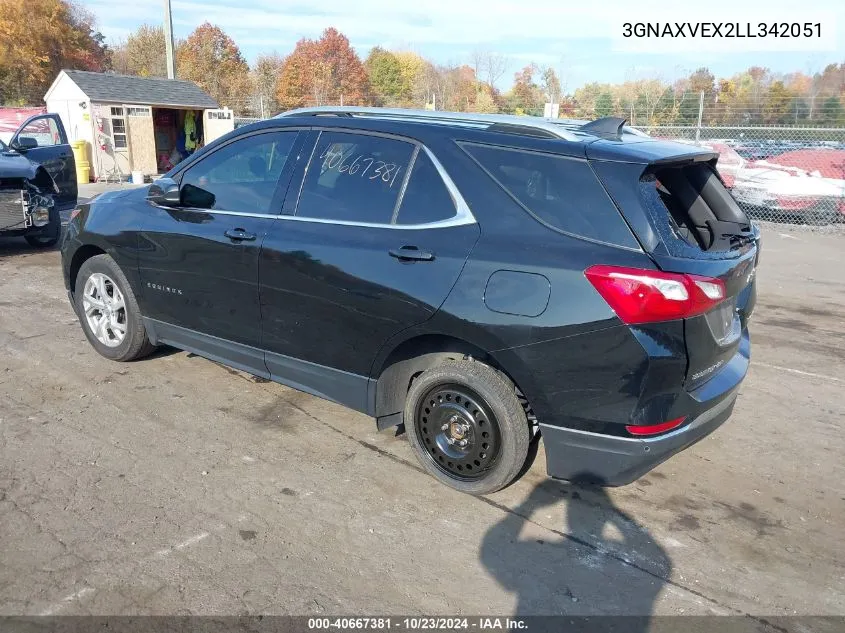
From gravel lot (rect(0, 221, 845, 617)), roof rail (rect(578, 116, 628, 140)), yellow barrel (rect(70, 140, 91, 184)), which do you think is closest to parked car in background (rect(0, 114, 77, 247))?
gravel lot (rect(0, 221, 845, 617))

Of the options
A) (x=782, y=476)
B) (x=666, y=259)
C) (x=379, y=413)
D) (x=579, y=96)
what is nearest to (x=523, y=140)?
(x=666, y=259)

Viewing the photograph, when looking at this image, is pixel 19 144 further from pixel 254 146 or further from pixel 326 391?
pixel 326 391

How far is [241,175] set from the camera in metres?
4.37

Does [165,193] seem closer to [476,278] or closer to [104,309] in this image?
[104,309]

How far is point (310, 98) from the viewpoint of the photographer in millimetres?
42875

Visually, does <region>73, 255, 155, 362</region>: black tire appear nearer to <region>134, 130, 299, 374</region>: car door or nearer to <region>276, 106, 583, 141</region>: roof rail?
<region>134, 130, 299, 374</region>: car door

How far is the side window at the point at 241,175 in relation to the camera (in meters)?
4.16

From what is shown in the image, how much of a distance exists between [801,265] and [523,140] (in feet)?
28.0

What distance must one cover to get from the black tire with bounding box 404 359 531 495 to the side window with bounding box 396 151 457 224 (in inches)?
29.2

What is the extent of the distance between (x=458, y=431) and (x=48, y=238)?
8.67 meters

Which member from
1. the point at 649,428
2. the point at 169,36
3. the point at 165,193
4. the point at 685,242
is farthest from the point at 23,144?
the point at 169,36

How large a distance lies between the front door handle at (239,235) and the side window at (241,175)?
0.47 feet

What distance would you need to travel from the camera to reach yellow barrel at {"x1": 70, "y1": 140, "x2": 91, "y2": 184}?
18453 millimetres

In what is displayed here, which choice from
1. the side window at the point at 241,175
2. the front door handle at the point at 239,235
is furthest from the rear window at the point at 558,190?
the front door handle at the point at 239,235
